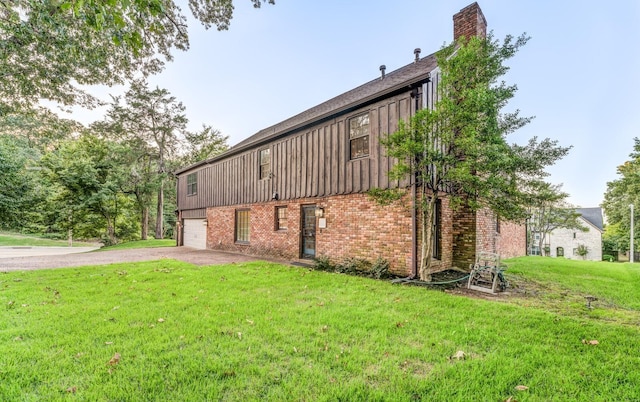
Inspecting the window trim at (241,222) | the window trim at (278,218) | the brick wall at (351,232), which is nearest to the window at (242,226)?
the window trim at (241,222)

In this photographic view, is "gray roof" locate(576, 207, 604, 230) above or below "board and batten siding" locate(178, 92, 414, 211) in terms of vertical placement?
below

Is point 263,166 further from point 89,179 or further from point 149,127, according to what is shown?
point 149,127

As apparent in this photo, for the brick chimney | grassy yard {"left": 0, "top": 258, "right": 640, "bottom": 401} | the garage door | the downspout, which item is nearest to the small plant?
the downspout

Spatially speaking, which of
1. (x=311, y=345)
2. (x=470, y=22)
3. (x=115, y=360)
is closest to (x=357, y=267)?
(x=311, y=345)

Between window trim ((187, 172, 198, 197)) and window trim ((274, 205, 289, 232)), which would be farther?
window trim ((187, 172, 198, 197))

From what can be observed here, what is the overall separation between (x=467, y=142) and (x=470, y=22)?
518 cm

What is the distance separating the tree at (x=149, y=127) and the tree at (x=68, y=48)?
12951mm

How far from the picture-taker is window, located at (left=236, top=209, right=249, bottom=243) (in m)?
12.3

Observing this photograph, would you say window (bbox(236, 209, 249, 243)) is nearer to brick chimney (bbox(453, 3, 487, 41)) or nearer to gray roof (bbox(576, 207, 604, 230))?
brick chimney (bbox(453, 3, 487, 41))

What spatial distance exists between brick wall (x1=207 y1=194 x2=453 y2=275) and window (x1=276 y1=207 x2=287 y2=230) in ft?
0.56

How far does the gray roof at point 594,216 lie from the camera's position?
30.8 meters

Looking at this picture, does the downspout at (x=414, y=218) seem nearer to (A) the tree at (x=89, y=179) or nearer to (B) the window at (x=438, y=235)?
(B) the window at (x=438, y=235)

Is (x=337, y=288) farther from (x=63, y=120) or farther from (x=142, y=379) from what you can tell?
(x=63, y=120)

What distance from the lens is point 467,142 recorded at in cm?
528
